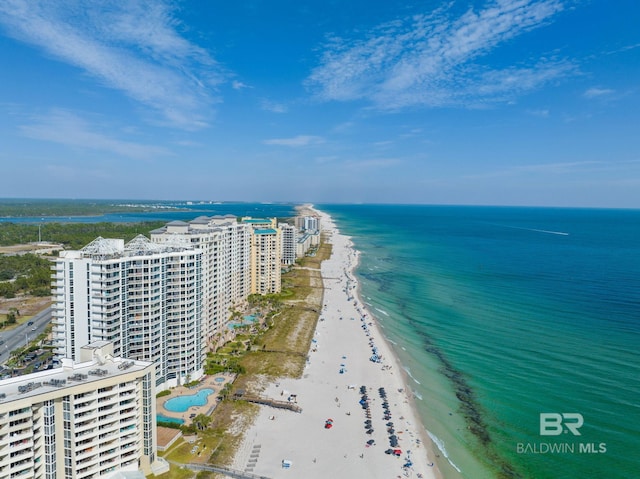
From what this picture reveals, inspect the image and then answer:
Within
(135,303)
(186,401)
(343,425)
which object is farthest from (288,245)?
(343,425)

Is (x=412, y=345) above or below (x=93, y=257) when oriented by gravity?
below

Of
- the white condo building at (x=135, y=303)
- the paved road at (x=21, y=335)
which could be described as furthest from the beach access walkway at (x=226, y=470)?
the paved road at (x=21, y=335)

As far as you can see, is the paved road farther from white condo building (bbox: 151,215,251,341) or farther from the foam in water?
the foam in water

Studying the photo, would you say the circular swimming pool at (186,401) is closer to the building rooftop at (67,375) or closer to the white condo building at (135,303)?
the white condo building at (135,303)

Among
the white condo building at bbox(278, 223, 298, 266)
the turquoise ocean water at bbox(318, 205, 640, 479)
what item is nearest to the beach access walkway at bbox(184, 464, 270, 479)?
the turquoise ocean water at bbox(318, 205, 640, 479)

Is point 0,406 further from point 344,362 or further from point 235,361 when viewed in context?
Answer: point 344,362

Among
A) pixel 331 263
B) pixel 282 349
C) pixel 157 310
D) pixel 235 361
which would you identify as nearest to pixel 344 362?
pixel 282 349

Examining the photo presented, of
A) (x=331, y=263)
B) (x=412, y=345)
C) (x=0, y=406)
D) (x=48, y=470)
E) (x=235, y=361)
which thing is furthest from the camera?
(x=331, y=263)
